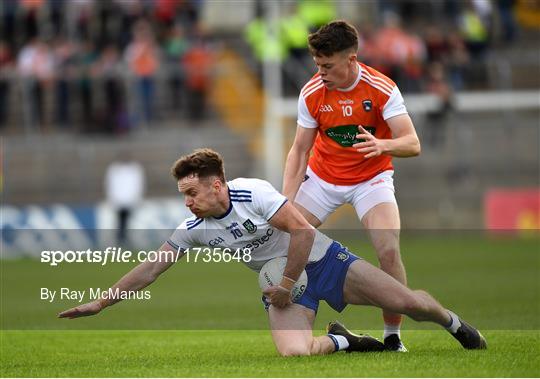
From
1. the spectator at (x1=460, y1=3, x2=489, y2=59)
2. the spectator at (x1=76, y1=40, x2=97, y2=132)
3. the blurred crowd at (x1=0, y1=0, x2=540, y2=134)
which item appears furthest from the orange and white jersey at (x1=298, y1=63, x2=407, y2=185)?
the spectator at (x1=460, y1=3, x2=489, y2=59)

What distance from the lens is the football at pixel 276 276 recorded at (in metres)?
9.71

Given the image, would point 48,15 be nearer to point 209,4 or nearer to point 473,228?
point 209,4

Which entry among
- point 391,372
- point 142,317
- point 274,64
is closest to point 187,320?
point 142,317

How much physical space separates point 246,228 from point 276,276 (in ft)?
1.61

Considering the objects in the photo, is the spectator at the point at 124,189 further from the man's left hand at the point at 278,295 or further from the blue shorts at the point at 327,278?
the man's left hand at the point at 278,295

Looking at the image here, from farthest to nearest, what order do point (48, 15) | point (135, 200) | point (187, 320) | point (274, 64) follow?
point (48, 15), point (274, 64), point (135, 200), point (187, 320)

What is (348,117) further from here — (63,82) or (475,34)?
(475,34)

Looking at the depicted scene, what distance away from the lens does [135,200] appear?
26.0m

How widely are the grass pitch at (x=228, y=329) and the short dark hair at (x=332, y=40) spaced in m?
2.55

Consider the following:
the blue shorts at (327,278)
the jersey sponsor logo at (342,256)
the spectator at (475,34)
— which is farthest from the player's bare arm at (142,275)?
the spectator at (475,34)

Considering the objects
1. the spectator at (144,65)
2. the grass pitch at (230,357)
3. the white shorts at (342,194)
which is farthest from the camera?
the spectator at (144,65)

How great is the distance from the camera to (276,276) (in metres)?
9.71

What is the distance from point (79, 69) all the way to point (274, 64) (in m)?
4.56

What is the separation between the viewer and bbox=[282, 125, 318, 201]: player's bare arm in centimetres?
1084
